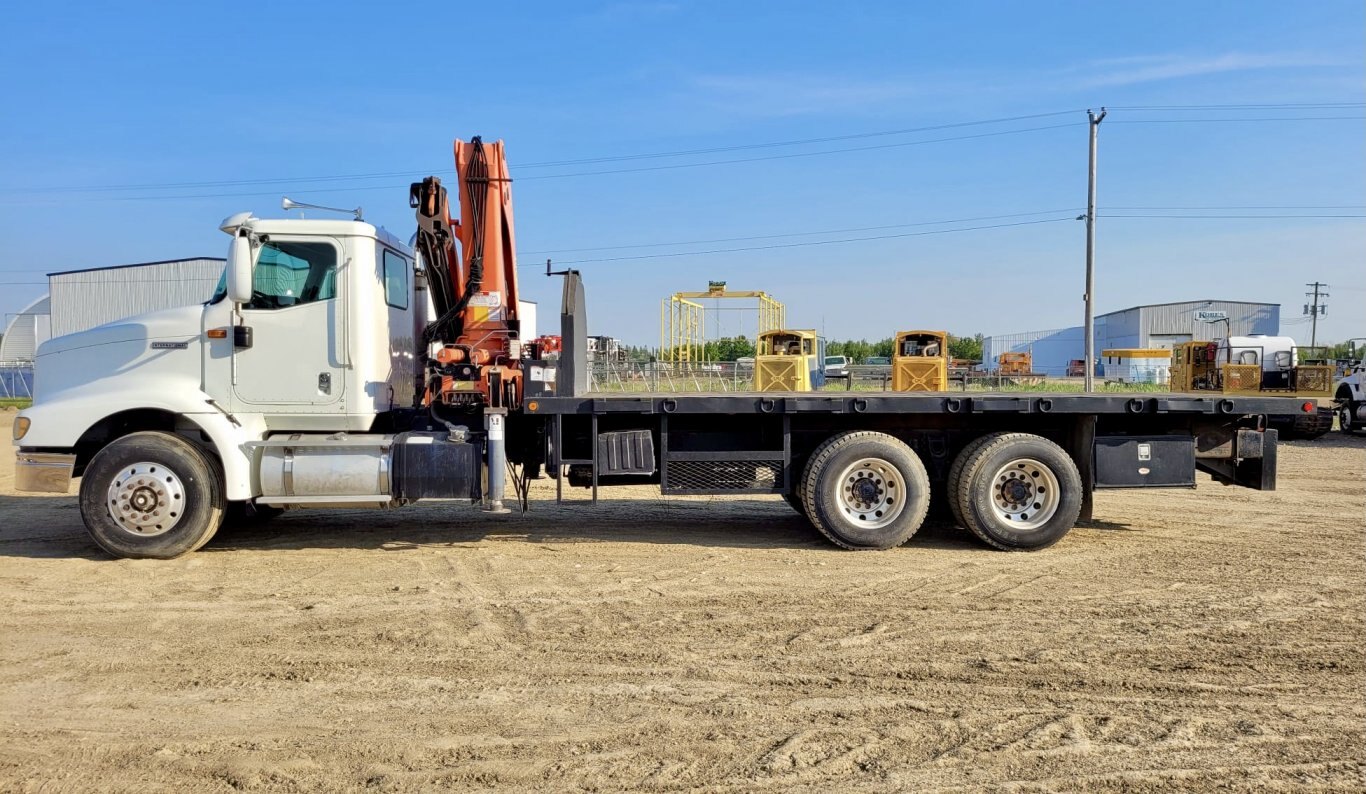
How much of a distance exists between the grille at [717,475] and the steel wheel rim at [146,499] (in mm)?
4194

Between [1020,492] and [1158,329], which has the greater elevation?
[1158,329]

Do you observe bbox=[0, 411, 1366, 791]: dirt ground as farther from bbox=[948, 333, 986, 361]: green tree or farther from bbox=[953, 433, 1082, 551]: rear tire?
bbox=[948, 333, 986, 361]: green tree

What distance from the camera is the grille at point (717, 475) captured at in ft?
27.4

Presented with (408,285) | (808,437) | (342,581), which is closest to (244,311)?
(408,285)

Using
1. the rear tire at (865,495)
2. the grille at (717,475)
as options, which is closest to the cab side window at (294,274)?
the grille at (717,475)

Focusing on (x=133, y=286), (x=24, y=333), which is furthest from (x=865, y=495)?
(x=24, y=333)

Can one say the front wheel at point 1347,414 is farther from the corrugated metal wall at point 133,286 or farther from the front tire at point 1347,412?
the corrugated metal wall at point 133,286

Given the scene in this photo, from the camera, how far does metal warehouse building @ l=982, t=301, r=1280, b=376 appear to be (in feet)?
202

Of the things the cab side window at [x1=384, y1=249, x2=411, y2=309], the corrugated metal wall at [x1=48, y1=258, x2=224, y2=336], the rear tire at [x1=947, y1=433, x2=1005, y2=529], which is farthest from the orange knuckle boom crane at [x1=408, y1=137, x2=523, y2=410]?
the corrugated metal wall at [x1=48, y1=258, x2=224, y2=336]

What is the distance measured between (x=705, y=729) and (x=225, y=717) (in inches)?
90.4

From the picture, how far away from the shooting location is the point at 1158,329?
207 feet

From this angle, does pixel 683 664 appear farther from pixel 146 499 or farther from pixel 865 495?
pixel 146 499

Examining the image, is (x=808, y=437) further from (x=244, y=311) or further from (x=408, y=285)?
(x=244, y=311)

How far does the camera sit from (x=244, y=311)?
7.88 meters
